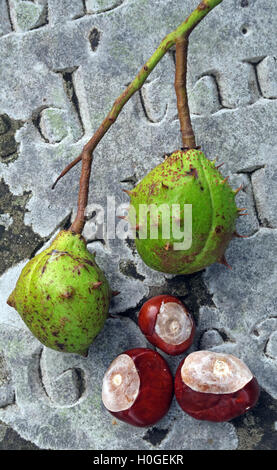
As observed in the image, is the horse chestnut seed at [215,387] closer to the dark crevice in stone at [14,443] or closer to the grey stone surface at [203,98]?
the dark crevice in stone at [14,443]

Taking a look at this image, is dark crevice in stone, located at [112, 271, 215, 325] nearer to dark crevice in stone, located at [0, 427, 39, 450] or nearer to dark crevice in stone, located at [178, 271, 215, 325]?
dark crevice in stone, located at [178, 271, 215, 325]

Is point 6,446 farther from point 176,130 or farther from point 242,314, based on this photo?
point 176,130

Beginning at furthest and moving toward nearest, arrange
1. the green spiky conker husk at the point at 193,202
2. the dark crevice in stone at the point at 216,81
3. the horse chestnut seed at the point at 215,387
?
the dark crevice in stone at the point at 216,81 < the horse chestnut seed at the point at 215,387 < the green spiky conker husk at the point at 193,202

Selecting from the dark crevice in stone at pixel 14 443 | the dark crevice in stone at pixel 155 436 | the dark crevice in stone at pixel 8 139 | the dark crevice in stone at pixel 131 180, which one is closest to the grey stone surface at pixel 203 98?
the dark crevice in stone at pixel 131 180

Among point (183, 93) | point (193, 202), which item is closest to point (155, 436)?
point (193, 202)

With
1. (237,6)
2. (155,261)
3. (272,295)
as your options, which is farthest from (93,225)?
(237,6)

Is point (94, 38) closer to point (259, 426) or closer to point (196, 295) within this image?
point (196, 295)
